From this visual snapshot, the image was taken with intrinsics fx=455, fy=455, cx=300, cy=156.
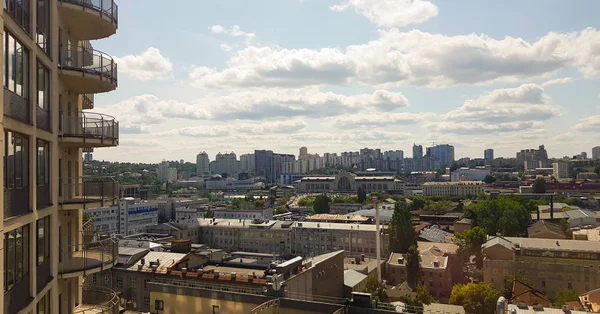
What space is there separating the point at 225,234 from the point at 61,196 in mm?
73569

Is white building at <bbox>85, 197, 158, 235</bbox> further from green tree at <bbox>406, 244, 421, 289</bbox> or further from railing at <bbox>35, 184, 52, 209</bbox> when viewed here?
railing at <bbox>35, 184, 52, 209</bbox>

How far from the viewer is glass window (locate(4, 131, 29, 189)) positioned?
6789mm

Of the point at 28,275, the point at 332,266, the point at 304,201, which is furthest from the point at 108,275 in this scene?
the point at 304,201

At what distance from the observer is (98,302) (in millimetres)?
12469

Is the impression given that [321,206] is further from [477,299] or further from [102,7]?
[102,7]

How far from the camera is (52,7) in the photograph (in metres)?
9.41

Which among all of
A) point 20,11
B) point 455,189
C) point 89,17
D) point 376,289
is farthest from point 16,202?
point 455,189

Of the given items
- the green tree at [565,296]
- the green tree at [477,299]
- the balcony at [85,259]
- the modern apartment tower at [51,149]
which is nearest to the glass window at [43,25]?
the modern apartment tower at [51,149]

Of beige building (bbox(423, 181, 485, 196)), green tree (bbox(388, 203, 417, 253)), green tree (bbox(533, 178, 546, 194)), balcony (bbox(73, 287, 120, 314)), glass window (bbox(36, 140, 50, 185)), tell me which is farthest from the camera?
beige building (bbox(423, 181, 485, 196))

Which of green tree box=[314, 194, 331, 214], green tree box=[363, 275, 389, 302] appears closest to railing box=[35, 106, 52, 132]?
green tree box=[363, 275, 389, 302]

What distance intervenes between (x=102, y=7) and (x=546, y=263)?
5023 centimetres

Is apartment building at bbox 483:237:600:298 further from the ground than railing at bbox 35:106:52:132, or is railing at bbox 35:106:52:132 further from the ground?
railing at bbox 35:106:52:132

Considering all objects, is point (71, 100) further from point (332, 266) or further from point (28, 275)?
point (332, 266)

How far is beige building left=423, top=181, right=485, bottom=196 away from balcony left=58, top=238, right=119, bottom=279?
171m
